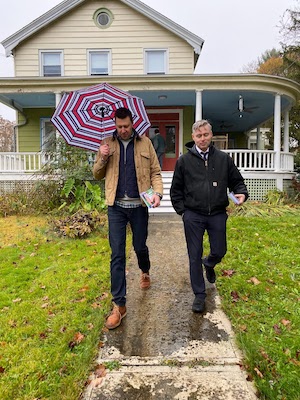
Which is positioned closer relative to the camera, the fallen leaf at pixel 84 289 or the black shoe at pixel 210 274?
the black shoe at pixel 210 274

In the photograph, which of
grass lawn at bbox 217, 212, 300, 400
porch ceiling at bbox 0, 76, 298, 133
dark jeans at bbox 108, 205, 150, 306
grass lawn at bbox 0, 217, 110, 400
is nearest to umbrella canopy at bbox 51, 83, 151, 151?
dark jeans at bbox 108, 205, 150, 306

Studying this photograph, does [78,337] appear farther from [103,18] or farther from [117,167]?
[103,18]

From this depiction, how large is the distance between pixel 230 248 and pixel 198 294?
7.56 ft

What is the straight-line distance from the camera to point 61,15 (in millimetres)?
13633

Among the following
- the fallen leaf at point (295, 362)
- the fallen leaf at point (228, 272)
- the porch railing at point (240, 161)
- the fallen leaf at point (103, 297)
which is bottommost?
the fallen leaf at point (295, 362)

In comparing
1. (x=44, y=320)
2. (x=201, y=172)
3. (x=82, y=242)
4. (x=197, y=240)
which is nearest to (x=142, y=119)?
(x=201, y=172)

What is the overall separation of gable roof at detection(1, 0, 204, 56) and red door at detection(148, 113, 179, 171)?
10.9 feet

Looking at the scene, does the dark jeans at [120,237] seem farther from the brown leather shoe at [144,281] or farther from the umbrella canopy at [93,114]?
the umbrella canopy at [93,114]

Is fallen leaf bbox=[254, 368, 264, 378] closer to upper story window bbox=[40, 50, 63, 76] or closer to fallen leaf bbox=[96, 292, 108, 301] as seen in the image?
fallen leaf bbox=[96, 292, 108, 301]

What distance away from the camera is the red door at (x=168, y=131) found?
45.4ft

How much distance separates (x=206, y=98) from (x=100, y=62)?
5102 millimetres

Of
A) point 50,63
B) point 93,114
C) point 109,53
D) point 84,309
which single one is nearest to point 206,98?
point 109,53

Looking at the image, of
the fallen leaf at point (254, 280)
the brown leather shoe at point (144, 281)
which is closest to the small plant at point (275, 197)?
the fallen leaf at point (254, 280)

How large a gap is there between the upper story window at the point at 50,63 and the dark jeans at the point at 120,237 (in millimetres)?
12575
